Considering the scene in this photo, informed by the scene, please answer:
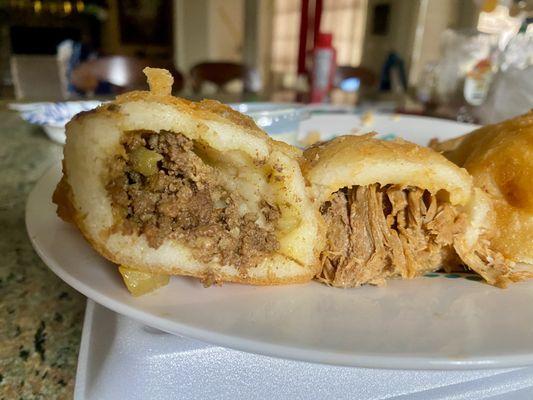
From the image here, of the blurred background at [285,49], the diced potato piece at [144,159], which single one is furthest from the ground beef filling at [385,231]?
the blurred background at [285,49]

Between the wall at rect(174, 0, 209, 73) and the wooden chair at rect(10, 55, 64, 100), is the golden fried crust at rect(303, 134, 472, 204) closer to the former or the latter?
the wooden chair at rect(10, 55, 64, 100)

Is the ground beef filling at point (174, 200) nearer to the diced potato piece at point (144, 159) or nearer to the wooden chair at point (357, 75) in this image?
the diced potato piece at point (144, 159)

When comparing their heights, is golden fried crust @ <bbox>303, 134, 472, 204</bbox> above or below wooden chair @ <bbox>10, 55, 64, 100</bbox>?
above

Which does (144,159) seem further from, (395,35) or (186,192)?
(395,35)

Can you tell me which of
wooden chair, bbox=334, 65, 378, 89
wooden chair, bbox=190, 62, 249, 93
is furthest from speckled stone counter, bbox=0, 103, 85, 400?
wooden chair, bbox=334, 65, 378, 89

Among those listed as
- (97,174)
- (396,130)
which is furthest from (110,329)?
(396,130)

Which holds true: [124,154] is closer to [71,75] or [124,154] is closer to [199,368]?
[199,368]

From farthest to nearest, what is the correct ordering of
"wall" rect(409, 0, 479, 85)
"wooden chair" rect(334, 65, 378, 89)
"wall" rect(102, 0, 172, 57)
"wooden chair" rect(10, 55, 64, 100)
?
"wall" rect(102, 0, 172, 57) < "wall" rect(409, 0, 479, 85) < "wooden chair" rect(10, 55, 64, 100) < "wooden chair" rect(334, 65, 378, 89)
